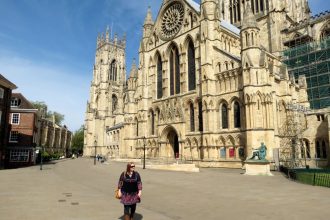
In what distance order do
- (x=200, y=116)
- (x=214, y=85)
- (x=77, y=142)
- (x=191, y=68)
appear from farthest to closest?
(x=77, y=142), (x=191, y=68), (x=200, y=116), (x=214, y=85)

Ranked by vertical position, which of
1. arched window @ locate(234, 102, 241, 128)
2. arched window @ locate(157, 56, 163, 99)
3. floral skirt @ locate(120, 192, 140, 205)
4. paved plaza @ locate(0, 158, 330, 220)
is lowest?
paved plaza @ locate(0, 158, 330, 220)

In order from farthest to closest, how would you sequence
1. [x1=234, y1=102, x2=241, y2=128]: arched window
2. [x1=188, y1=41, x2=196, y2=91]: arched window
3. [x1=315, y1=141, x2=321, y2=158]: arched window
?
1. [x1=188, y1=41, x2=196, y2=91]: arched window
2. [x1=315, y1=141, x2=321, y2=158]: arched window
3. [x1=234, y1=102, x2=241, y2=128]: arched window

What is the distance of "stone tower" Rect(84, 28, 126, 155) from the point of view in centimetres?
8207

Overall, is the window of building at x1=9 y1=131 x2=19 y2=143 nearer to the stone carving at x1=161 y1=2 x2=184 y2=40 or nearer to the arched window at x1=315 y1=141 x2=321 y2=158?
the stone carving at x1=161 y1=2 x2=184 y2=40

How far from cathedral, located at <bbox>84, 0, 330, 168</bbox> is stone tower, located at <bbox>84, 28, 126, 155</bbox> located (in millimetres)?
29792

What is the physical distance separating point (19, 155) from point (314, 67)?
45.8m

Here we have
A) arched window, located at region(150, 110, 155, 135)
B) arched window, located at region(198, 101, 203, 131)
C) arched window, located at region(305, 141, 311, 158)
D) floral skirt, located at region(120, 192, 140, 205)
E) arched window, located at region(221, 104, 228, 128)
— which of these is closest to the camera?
floral skirt, located at region(120, 192, 140, 205)

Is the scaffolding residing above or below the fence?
above

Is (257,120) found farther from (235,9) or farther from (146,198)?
(235,9)

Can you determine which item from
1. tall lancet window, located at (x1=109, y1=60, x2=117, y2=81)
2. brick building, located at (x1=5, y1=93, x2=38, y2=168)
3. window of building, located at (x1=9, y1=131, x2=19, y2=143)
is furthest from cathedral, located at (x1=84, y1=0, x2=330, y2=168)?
tall lancet window, located at (x1=109, y1=60, x2=117, y2=81)

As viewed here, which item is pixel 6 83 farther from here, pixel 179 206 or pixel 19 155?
pixel 179 206

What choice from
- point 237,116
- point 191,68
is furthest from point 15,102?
point 237,116

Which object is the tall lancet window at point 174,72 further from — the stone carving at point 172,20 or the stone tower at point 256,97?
the stone tower at point 256,97

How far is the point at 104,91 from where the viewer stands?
87.8 meters
